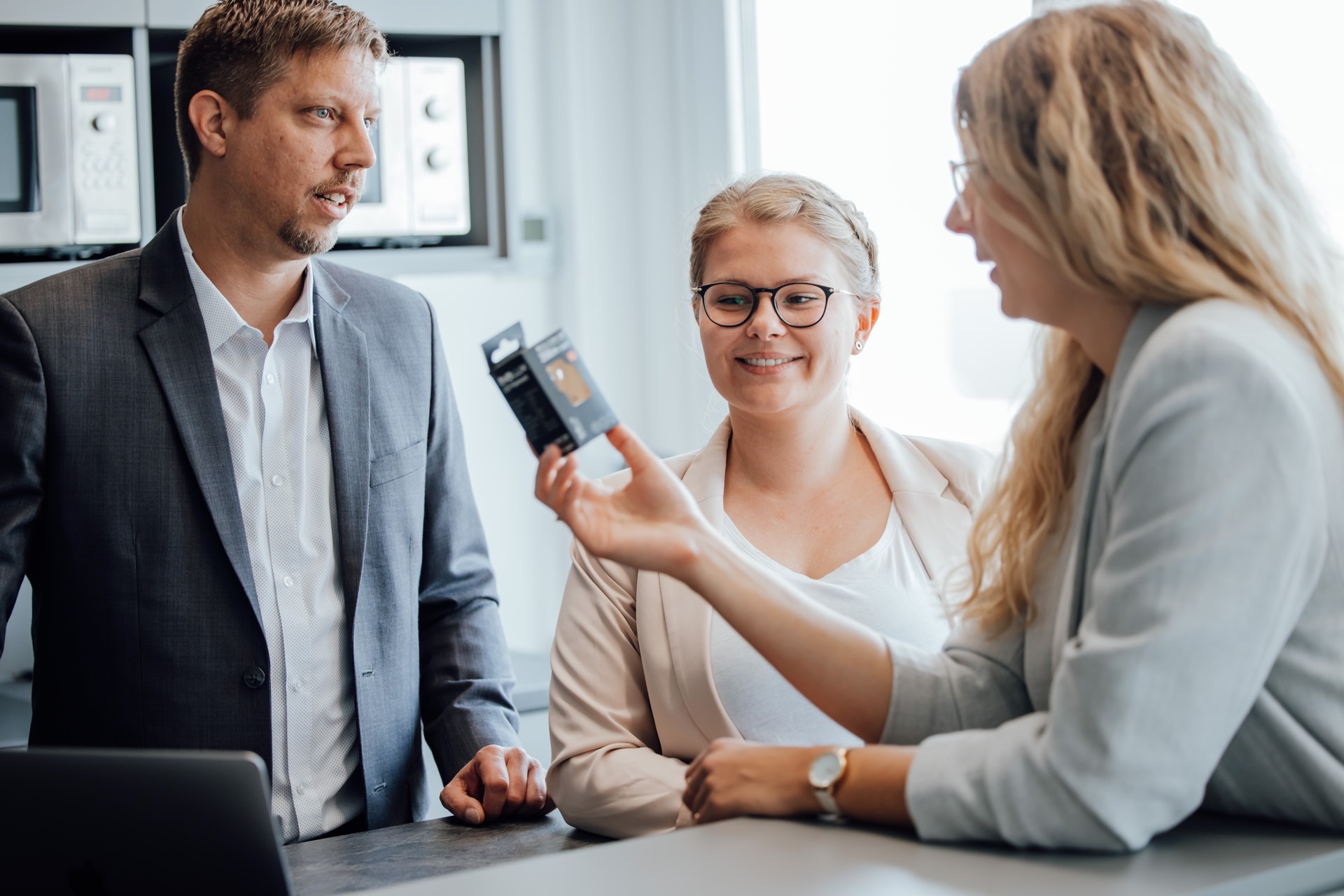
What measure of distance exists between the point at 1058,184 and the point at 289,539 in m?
1.20

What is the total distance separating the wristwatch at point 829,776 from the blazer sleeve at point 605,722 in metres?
0.38

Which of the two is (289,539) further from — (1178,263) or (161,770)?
(1178,263)

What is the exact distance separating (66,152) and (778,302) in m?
1.66

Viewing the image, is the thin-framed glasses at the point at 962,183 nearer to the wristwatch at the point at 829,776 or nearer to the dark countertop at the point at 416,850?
the wristwatch at the point at 829,776

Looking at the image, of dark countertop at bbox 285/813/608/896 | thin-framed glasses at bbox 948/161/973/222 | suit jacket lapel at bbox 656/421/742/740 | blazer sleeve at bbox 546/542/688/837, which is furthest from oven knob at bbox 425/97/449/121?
thin-framed glasses at bbox 948/161/973/222

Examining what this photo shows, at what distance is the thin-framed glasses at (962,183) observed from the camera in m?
1.09

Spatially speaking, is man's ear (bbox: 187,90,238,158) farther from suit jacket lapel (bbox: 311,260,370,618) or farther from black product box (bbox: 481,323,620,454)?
black product box (bbox: 481,323,620,454)

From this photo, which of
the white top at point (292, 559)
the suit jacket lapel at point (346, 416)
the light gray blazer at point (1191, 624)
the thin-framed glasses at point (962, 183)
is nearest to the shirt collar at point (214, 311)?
Result: the white top at point (292, 559)

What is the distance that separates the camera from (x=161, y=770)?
92cm

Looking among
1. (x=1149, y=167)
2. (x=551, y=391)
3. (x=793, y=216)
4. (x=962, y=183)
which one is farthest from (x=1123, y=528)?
(x=793, y=216)

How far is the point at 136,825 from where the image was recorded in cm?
93

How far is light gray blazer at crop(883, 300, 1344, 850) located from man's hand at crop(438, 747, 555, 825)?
28.3 inches

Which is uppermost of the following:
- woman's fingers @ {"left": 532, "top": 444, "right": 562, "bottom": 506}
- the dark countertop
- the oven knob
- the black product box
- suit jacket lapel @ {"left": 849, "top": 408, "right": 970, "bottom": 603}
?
the oven knob

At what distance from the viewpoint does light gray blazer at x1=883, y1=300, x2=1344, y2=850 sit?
853 millimetres
